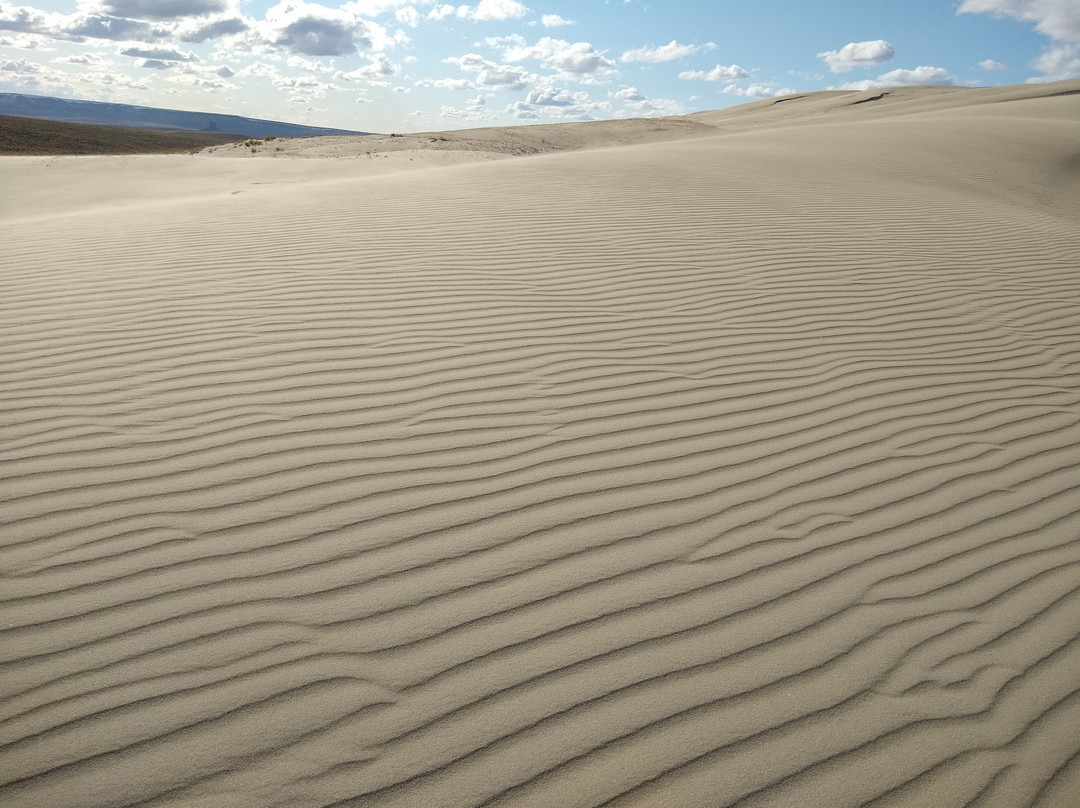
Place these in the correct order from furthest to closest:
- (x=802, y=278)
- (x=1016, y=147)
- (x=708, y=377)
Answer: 1. (x=1016, y=147)
2. (x=802, y=278)
3. (x=708, y=377)

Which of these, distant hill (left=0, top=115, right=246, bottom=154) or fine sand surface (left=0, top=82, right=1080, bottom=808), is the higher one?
distant hill (left=0, top=115, right=246, bottom=154)

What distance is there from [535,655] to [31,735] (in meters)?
1.29

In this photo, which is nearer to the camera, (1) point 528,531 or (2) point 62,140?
(1) point 528,531

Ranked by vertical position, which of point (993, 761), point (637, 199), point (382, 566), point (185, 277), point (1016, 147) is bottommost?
point (993, 761)

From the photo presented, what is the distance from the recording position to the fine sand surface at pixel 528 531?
1.93m

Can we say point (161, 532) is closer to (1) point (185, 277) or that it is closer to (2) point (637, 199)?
(1) point (185, 277)

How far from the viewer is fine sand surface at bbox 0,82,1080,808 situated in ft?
6.32

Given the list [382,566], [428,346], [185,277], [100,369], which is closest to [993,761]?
[382,566]

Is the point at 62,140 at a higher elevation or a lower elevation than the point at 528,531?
higher

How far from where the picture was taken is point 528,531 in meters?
2.72

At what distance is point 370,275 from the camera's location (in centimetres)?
539

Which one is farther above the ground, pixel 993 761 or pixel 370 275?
pixel 370 275

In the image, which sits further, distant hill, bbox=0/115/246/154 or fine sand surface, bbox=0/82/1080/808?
distant hill, bbox=0/115/246/154

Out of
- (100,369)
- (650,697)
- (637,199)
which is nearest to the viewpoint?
(650,697)
